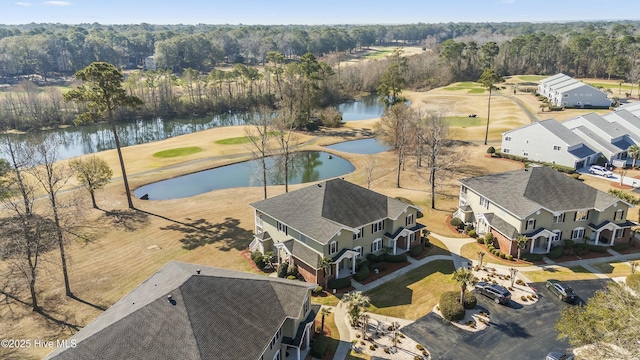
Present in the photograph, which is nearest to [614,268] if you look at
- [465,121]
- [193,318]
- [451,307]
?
[451,307]

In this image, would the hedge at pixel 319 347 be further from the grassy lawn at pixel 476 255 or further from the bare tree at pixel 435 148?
the bare tree at pixel 435 148

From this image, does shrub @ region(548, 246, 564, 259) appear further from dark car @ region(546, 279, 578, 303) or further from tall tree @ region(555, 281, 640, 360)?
tall tree @ region(555, 281, 640, 360)

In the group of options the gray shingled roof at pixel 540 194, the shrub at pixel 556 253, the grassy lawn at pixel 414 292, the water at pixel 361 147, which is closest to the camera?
the grassy lawn at pixel 414 292

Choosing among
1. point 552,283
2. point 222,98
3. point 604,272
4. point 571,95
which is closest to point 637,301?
point 552,283

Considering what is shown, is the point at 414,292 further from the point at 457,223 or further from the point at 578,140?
the point at 578,140

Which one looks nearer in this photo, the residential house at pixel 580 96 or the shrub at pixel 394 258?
the shrub at pixel 394 258

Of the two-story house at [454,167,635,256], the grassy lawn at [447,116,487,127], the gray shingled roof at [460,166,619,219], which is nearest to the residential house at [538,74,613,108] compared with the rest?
the grassy lawn at [447,116,487,127]

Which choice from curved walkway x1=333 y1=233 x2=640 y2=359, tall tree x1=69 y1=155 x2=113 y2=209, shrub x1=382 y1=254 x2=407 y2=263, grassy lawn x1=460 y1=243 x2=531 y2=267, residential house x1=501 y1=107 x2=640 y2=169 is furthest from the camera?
residential house x1=501 y1=107 x2=640 y2=169

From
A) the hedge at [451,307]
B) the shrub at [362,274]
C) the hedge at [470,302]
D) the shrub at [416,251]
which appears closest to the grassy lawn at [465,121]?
the shrub at [416,251]

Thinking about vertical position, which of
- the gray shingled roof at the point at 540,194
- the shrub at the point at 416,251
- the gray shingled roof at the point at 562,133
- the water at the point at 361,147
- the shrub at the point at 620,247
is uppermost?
the gray shingled roof at the point at 562,133
